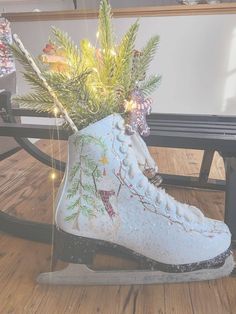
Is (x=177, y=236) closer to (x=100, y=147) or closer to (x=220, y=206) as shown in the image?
(x=100, y=147)

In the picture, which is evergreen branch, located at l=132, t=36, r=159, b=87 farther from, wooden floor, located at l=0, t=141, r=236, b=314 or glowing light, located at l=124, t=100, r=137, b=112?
wooden floor, located at l=0, t=141, r=236, b=314

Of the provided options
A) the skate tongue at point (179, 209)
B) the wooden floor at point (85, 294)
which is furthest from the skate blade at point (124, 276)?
the skate tongue at point (179, 209)

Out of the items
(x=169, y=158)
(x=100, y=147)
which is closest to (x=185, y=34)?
(x=169, y=158)

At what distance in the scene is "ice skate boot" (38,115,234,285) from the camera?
0.61 m

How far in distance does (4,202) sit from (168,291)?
62cm

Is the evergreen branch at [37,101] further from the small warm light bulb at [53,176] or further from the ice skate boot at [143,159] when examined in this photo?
the small warm light bulb at [53,176]

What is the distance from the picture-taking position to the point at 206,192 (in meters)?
1.12

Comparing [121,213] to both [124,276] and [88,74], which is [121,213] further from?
[88,74]

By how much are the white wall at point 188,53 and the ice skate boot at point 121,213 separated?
1.29 meters

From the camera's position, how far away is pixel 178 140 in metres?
0.69

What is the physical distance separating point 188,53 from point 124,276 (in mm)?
1430

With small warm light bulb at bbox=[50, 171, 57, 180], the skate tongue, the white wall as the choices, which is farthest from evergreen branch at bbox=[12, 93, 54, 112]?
the white wall

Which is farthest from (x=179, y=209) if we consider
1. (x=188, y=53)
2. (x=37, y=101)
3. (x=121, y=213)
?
(x=188, y=53)

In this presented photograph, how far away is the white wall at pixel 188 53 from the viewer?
5.79 feet
